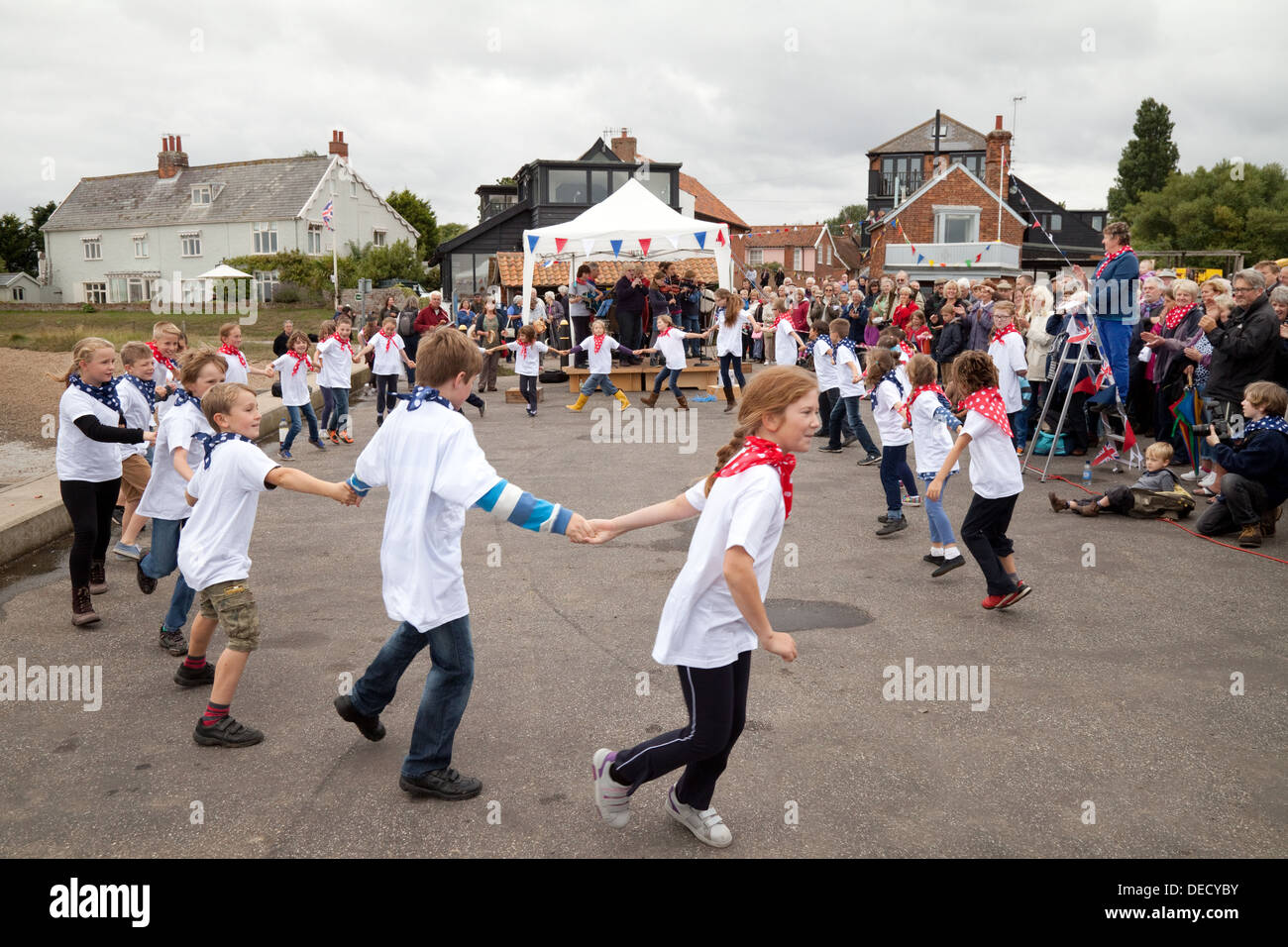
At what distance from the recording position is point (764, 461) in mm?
3320

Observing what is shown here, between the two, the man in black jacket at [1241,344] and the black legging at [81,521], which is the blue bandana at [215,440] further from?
the man in black jacket at [1241,344]

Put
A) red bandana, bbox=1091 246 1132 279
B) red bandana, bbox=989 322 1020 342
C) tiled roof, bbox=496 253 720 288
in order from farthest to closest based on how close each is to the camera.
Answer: tiled roof, bbox=496 253 720 288, red bandana, bbox=989 322 1020 342, red bandana, bbox=1091 246 1132 279

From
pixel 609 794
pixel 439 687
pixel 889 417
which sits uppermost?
pixel 889 417

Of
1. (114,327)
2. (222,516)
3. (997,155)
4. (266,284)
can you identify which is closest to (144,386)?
(222,516)

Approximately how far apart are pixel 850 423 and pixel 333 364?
23.3ft

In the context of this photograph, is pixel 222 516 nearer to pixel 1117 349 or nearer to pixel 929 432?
pixel 929 432

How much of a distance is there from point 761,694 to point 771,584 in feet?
6.45

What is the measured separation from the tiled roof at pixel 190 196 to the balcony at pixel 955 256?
34.4 m

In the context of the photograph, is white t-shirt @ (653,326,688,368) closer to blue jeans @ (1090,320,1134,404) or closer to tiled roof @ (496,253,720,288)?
blue jeans @ (1090,320,1134,404)

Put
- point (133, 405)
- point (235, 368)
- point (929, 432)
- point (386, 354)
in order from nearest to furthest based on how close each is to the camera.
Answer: point (133, 405), point (929, 432), point (235, 368), point (386, 354)

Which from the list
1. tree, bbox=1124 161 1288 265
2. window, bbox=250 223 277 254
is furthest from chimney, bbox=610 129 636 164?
tree, bbox=1124 161 1288 265

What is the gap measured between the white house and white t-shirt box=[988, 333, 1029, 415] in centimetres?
5061

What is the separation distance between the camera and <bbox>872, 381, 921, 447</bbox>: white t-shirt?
8.49 metres

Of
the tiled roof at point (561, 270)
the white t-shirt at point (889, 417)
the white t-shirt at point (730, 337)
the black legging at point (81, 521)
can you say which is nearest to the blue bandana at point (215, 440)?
the black legging at point (81, 521)
